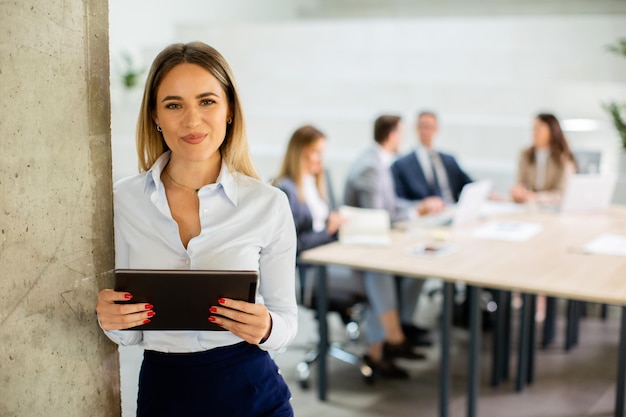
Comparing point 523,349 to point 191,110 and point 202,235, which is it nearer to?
point 202,235

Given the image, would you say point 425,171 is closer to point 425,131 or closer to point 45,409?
point 425,131

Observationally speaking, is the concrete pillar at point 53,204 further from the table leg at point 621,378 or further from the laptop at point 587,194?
the laptop at point 587,194

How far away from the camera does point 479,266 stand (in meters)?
3.94

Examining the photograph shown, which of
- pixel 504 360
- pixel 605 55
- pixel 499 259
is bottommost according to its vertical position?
pixel 504 360

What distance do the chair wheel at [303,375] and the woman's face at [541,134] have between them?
8.38 ft

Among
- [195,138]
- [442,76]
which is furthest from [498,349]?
[442,76]

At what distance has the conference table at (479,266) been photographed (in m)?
3.65

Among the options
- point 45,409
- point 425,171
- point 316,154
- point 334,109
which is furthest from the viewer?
point 334,109

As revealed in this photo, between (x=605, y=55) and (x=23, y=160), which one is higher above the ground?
(x=605, y=55)

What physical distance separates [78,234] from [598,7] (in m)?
6.86

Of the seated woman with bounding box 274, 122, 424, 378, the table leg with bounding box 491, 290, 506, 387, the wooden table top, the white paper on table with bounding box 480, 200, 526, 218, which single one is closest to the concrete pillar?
the wooden table top

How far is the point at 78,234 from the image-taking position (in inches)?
72.2

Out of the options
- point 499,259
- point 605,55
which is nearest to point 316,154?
point 499,259

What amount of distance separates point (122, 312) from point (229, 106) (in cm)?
50
